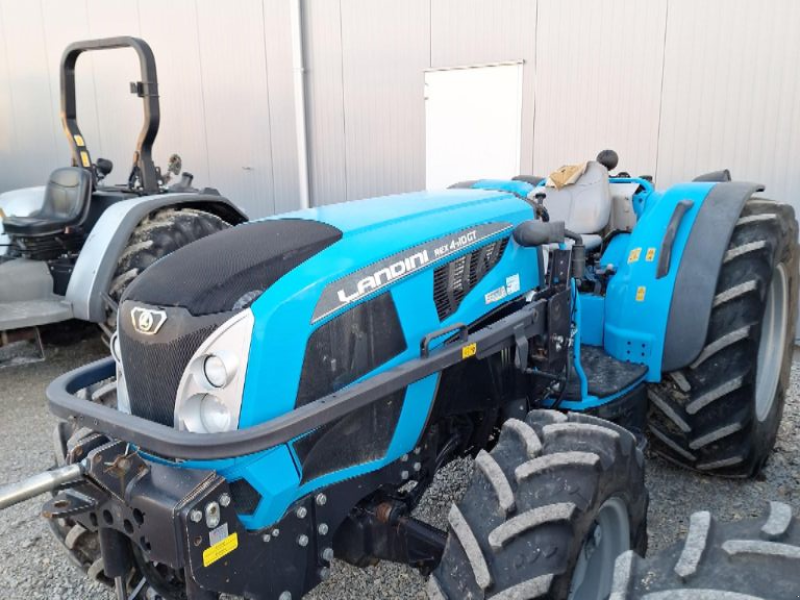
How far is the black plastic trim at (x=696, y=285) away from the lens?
272 centimetres

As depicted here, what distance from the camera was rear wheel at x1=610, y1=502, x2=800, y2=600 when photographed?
50.2 inches

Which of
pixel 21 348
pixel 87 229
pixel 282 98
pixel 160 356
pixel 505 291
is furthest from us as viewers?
pixel 282 98

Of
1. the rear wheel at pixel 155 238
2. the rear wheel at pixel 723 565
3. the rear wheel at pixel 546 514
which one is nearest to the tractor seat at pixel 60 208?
the rear wheel at pixel 155 238

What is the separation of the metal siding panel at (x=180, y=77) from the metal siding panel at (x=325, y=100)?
1.84 metres

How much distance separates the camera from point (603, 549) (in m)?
1.96

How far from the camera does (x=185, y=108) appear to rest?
957 centimetres

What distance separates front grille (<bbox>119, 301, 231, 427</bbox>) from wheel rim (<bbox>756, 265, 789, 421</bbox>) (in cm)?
256

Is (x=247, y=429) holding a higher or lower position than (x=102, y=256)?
higher

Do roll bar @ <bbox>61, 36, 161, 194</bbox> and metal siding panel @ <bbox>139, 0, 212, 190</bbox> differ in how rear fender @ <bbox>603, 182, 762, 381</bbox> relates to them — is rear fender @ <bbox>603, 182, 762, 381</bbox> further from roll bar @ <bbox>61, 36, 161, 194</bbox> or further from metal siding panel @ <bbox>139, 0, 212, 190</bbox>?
metal siding panel @ <bbox>139, 0, 212, 190</bbox>

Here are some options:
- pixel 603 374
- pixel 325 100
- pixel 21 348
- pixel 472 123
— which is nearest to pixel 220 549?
pixel 603 374

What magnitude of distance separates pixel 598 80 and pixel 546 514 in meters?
5.14

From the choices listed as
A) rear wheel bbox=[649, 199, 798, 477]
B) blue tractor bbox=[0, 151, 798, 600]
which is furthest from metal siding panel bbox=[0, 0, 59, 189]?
rear wheel bbox=[649, 199, 798, 477]

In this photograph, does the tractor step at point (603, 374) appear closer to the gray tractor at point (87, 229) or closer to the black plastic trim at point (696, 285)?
the black plastic trim at point (696, 285)

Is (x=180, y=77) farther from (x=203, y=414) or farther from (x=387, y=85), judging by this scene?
(x=203, y=414)
